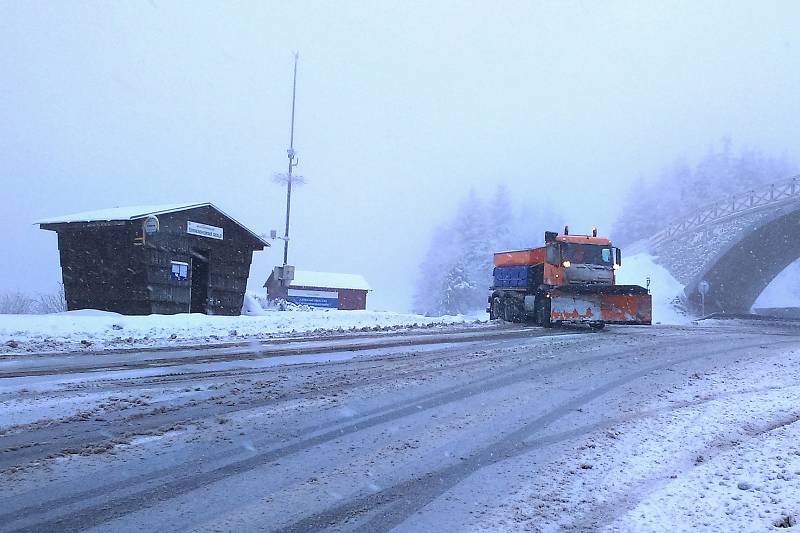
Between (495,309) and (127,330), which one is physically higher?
(495,309)

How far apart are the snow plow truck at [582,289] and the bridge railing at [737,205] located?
30.7 m

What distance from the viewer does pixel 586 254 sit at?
2030 cm

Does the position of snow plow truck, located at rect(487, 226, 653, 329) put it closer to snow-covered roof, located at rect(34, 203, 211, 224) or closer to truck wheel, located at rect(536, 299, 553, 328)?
truck wheel, located at rect(536, 299, 553, 328)

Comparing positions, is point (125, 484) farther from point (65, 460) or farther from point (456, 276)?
point (456, 276)

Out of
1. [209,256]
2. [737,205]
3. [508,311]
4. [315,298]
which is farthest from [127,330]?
[737,205]

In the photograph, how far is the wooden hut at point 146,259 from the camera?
66.8 ft

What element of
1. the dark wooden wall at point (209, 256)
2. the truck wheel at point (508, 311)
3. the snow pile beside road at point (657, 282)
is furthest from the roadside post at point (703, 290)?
the dark wooden wall at point (209, 256)

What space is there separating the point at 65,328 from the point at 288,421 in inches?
391

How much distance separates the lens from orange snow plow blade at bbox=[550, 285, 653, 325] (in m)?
19.5

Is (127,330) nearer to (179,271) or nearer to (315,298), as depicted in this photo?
(179,271)

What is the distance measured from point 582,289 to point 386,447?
15.5m

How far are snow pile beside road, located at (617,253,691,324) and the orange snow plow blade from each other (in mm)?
18934

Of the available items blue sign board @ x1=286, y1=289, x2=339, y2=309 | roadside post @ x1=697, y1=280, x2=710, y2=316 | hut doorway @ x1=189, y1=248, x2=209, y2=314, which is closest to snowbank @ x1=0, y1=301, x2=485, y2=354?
hut doorway @ x1=189, y1=248, x2=209, y2=314

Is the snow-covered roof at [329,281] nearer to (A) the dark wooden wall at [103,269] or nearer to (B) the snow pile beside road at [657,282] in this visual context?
(B) the snow pile beside road at [657,282]
